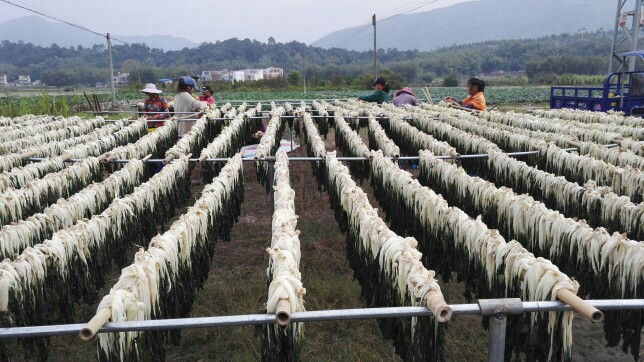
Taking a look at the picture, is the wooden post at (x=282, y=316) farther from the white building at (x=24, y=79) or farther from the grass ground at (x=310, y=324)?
the white building at (x=24, y=79)

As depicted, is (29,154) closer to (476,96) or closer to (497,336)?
(497,336)

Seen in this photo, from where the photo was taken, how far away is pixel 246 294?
684 cm

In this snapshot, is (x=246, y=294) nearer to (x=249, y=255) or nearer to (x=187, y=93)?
(x=249, y=255)

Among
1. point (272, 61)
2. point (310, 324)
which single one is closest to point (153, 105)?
point (310, 324)

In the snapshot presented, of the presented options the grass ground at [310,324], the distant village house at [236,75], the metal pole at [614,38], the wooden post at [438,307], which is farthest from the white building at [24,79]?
the wooden post at [438,307]

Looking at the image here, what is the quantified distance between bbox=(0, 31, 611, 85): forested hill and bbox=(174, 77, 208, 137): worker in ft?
316

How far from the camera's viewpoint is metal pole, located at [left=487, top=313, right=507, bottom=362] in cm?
258

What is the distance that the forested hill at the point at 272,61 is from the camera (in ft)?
366

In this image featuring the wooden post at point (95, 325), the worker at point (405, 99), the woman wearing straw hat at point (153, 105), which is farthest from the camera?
the worker at point (405, 99)

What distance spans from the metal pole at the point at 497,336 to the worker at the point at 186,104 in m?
9.73

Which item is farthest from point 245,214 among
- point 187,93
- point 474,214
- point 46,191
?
point 474,214

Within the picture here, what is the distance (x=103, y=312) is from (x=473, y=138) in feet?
22.8

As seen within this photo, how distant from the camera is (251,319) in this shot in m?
2.52

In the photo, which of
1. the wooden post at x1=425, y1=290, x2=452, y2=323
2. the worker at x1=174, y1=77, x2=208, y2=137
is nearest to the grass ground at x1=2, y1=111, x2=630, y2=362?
the wooden post at x1=425, y1=290, x2=452, y2=323
